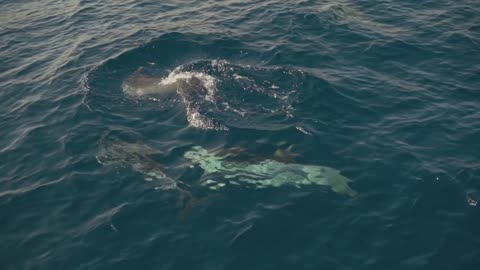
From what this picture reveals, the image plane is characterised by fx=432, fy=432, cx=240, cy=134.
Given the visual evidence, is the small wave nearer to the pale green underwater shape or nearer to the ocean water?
the ocean water

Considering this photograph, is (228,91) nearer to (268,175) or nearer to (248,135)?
(248,135)

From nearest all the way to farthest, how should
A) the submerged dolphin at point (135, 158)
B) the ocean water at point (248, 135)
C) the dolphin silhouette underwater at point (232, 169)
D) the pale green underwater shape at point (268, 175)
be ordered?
the ocean water at point (248, 135) < the pale green underwater shape at point (268, 175) < the dolphin silhouette underwater at point (232, 169) < the submerged dolphin at point (135, 158)

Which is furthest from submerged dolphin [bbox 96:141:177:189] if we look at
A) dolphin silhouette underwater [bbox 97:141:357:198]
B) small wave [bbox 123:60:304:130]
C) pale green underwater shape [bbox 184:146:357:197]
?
small wave [bbox 123:60:304:130]

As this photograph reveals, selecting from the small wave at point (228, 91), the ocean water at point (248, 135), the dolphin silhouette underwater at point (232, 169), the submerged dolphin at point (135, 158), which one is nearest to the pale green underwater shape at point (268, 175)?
the dolphin silhouette underwater at point (232, 169)

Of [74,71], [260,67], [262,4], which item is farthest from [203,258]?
[262,4]

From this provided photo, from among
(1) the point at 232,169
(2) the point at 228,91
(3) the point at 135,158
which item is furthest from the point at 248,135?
(3) the point at 135,158

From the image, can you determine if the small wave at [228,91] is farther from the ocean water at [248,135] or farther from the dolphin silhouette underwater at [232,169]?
the dolphin silhouette underwater at [232,169]
